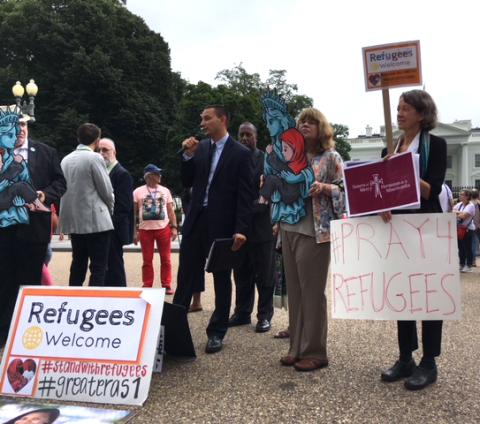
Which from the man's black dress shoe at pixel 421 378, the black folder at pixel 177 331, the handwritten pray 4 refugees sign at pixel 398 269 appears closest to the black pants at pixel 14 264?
the black folder at pixel 177 331

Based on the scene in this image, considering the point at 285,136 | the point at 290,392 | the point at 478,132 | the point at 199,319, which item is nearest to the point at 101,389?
the point at 290,392

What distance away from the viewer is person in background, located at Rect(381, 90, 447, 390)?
9.70 feet

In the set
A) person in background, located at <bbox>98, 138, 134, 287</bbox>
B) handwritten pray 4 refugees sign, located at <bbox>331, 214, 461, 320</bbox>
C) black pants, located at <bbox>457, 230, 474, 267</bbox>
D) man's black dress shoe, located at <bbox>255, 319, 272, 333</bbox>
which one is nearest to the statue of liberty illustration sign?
handwritten pray 4 refugees sign, located at <bbox>331, 214, 461, 320</bbox>

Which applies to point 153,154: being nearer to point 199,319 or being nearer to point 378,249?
point 199,319

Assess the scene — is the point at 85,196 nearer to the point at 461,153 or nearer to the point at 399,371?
the point at 399,371

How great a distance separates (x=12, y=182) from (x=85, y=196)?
88 centimetres

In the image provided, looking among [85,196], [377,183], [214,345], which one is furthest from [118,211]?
[377,183]

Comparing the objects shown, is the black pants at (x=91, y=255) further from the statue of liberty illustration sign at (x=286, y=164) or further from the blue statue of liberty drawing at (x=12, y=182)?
the statue of liberty illustration sign at (x=286, y=164)

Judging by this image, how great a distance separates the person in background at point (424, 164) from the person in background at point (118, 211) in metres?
3.32

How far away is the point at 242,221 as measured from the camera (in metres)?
3.79

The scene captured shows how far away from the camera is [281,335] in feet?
14.3

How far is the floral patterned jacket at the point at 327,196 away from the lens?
10.8 ft

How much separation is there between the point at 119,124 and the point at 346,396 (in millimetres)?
33772

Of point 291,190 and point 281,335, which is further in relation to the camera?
point 281,335
